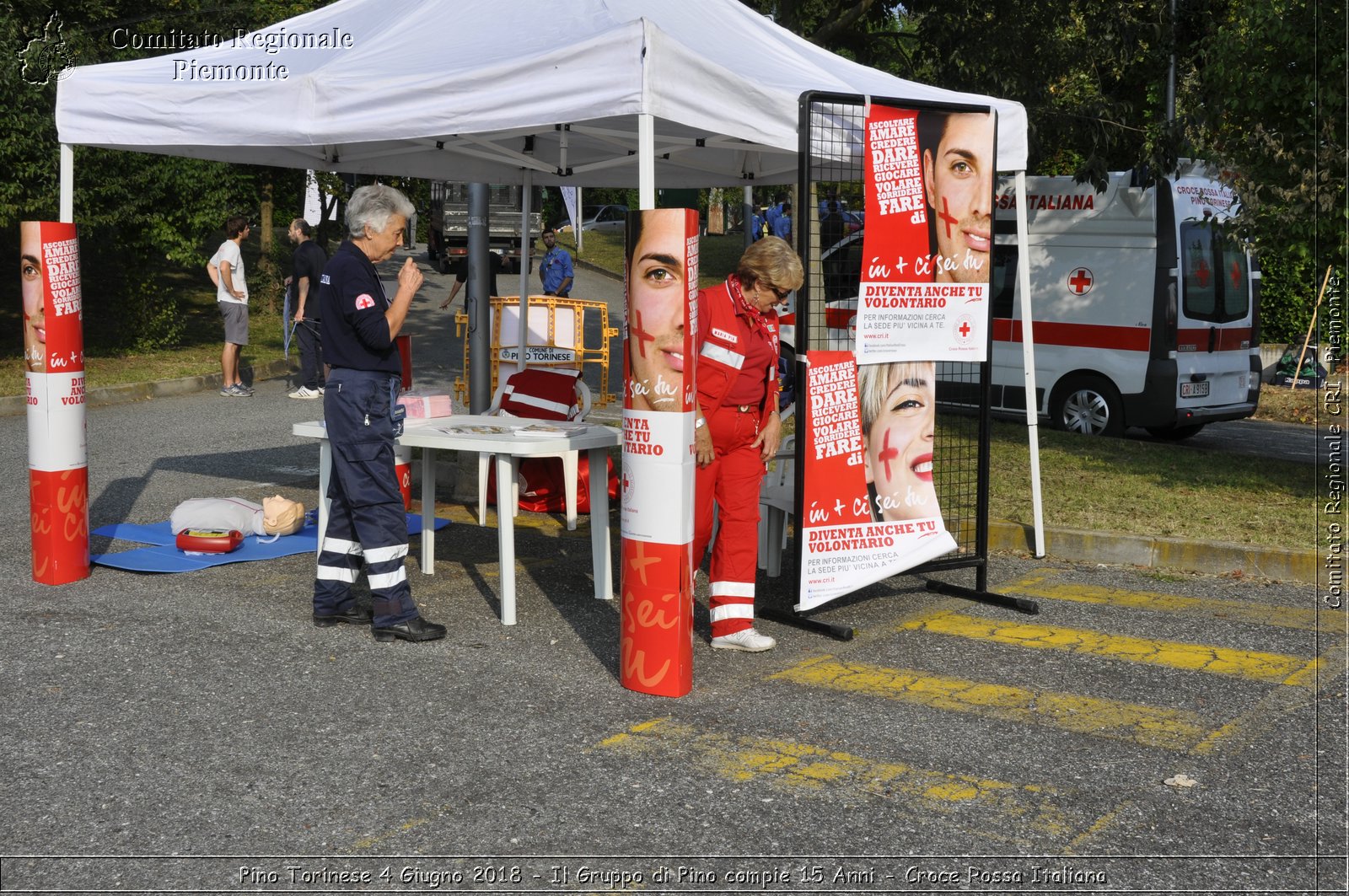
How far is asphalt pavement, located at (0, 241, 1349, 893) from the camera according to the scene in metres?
3.87

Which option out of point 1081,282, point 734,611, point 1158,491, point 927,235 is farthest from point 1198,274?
point 734,611

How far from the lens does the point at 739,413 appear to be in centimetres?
606

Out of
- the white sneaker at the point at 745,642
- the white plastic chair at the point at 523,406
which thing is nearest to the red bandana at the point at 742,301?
the white sneaker at the point at 745,642

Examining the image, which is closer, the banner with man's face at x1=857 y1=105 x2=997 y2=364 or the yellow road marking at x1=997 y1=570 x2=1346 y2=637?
the banner with man's face at x1=857 y1=105 x2=997 y2=364

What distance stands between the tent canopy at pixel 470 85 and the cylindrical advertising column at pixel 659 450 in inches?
23.3

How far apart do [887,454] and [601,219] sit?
51.6 m

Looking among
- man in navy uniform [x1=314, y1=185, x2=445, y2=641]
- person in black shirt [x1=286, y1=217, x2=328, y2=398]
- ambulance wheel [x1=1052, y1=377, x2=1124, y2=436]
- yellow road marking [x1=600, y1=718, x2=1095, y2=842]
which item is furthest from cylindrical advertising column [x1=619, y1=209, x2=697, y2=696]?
person in black shirt [x1=286, y1=217, x2=328, y2=398]

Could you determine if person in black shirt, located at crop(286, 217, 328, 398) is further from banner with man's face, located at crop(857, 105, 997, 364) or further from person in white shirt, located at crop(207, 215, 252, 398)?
banner with man's face, located at crop(857, 105, 997, 364)

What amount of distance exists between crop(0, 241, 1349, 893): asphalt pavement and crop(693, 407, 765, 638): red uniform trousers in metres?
0.22

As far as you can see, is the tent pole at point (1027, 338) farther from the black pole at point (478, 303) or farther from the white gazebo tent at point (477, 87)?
the black pole at point (478, 303)

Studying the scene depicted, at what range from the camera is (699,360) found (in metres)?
5.96

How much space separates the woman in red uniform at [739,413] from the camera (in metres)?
5.92

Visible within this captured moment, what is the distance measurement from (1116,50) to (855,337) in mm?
9877

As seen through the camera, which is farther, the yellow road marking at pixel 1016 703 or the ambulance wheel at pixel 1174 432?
the ambulance wheel at pixel 1174 432
